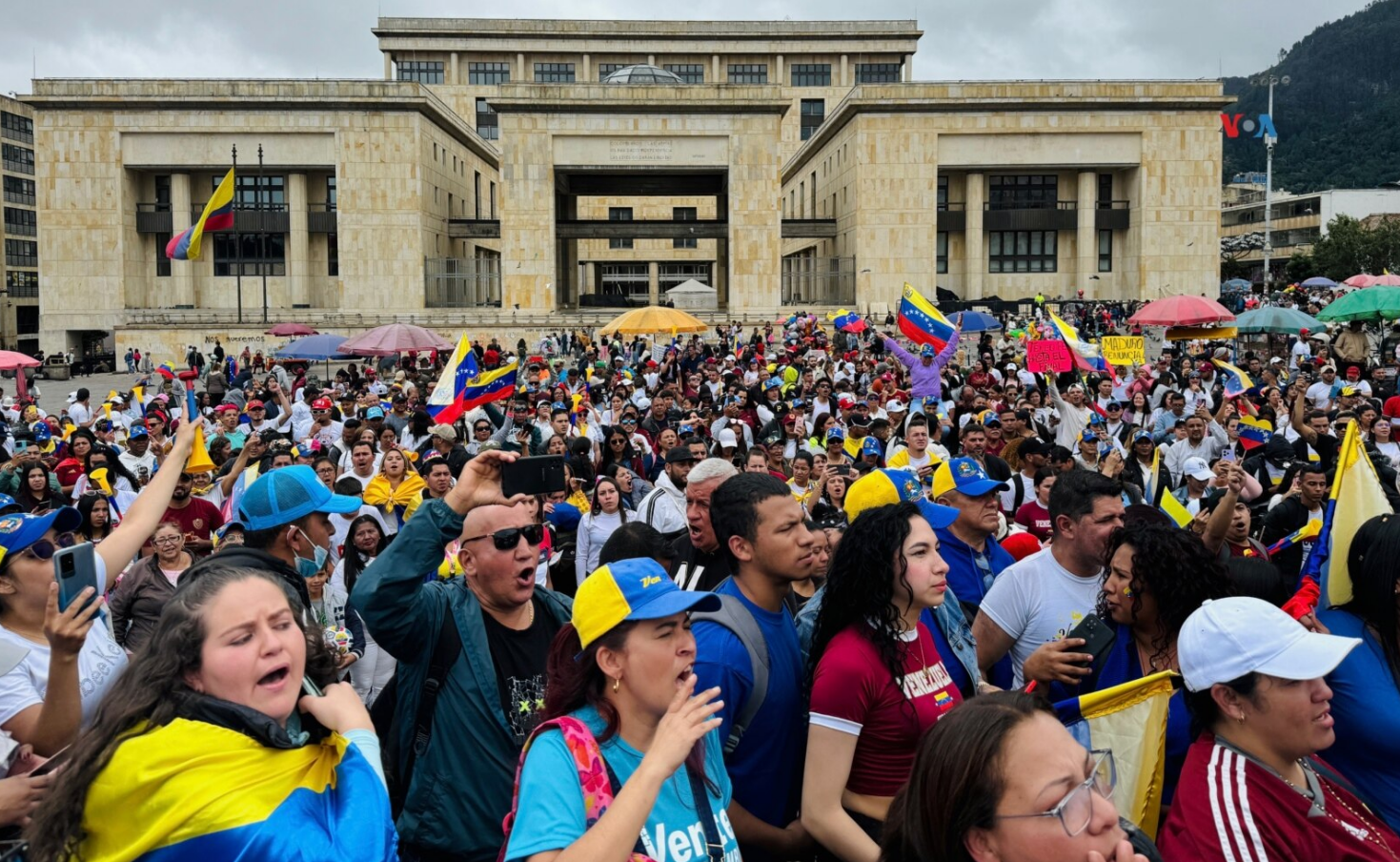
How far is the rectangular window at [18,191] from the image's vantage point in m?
71.9

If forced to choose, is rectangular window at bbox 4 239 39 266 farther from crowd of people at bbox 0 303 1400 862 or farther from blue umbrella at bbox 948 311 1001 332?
crowd of people at bbox 0 303 1400 862

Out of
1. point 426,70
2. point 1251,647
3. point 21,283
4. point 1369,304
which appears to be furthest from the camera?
point 426,70

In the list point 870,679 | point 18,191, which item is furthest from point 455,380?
point 18,191

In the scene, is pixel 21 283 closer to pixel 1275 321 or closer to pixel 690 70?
pixel 690 70

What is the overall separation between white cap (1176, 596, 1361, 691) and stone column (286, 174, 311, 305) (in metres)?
54.2

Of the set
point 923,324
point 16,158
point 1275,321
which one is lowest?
point 923,324

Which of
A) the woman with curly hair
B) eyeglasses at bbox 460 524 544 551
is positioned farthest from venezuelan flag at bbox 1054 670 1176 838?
eyeglasses at bbox 460 524 544 551

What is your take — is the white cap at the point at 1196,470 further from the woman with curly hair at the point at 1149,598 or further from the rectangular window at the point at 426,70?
the rectangular window at the point at 426,70

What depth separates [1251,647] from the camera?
2.99 m

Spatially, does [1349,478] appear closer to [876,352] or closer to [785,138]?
[876,352]

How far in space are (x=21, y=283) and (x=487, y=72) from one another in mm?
32795

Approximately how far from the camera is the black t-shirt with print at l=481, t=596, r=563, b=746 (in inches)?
143

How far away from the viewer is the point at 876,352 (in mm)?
31328

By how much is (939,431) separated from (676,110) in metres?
37.3
